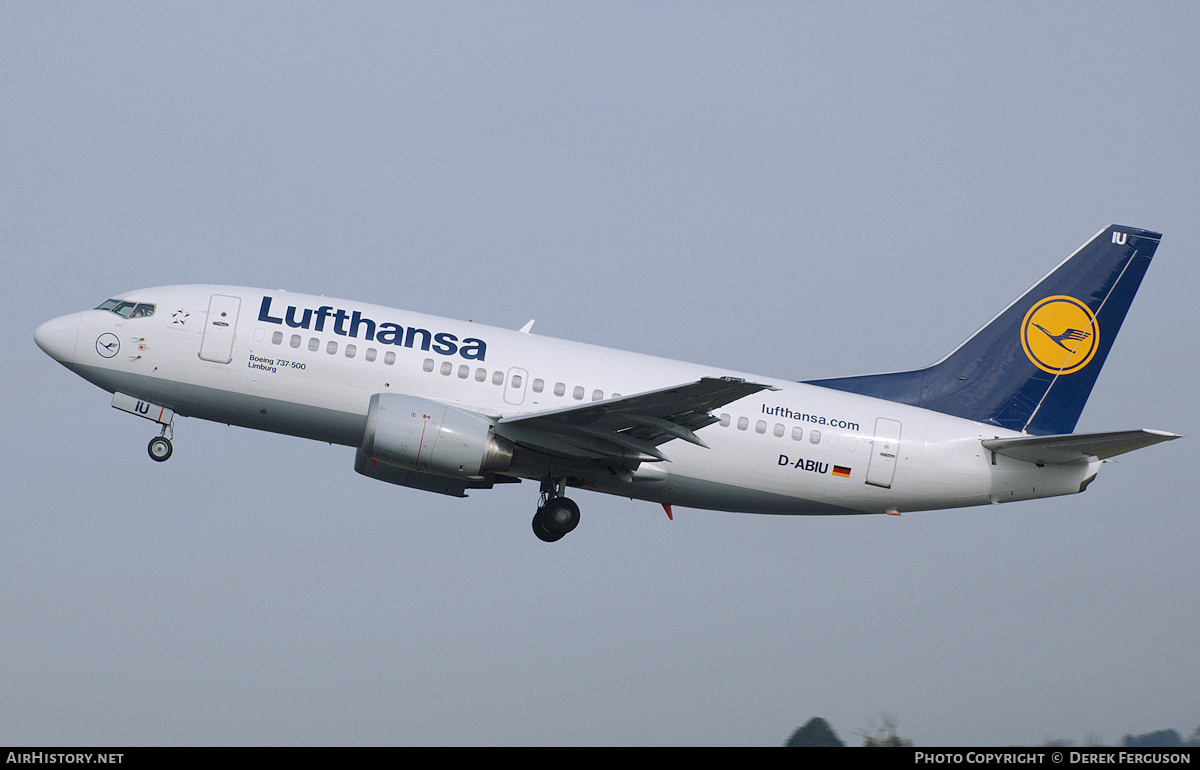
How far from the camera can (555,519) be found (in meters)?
24.5

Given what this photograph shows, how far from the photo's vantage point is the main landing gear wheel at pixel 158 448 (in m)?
24.0

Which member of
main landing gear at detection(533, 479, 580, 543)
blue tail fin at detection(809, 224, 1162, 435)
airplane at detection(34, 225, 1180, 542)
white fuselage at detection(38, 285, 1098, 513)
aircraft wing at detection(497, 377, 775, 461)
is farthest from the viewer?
blue tail fin at detection(809, 224, 1162, 435)

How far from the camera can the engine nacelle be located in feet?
71.8

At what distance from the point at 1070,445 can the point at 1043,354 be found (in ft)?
13.8

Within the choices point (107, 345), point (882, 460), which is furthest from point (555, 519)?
point (107, 345)

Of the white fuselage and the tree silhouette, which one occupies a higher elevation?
the white fuselage

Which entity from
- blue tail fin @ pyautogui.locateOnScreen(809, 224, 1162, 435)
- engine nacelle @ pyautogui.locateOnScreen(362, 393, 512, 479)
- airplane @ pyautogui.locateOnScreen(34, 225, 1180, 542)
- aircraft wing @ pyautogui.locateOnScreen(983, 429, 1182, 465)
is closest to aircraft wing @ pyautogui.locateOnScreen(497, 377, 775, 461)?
airplane @ pyautogui.locateOnScreen(34, 225, 1180, 542)

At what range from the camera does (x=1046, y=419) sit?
26.8 metres

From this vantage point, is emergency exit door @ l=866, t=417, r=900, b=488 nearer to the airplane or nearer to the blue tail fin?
the airplane

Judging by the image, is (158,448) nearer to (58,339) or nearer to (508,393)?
(58,339)

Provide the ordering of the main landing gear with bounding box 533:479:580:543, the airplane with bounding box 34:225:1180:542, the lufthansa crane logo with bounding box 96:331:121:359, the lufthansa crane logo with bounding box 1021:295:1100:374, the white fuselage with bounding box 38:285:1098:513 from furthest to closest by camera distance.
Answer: the lufthansa crane logo with bounding box 1021:295:1100:374 → the main landing gear with bounding box 533:479:580:543 → the lufthansa crane logo with bounding box 96:331:121:359 → the white fuselage with bounding box 38:285:1098:513 → the airplane with bounding box 34:225:1180:542

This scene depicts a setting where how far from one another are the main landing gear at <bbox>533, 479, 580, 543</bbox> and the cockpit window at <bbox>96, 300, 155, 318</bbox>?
909cm

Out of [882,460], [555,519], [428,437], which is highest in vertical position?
[882,460]

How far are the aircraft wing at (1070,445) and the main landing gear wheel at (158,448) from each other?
1772cm
